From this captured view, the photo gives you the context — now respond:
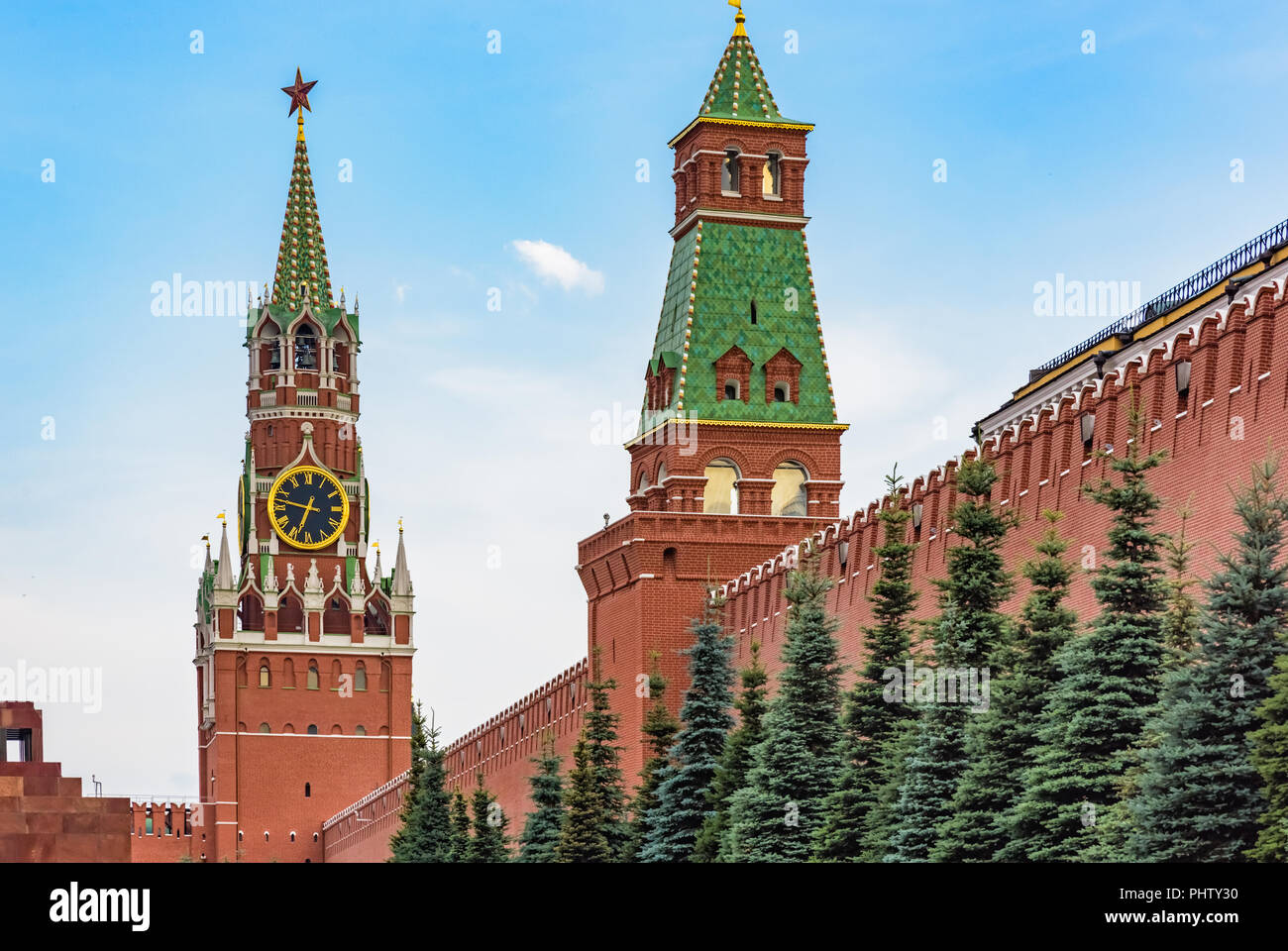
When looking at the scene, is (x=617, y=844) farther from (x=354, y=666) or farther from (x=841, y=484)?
(x=354, y=666)

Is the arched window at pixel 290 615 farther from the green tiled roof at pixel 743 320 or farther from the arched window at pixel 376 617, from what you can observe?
the green tiled roof at pixel 743 320

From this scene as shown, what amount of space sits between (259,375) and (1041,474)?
72.5 metres

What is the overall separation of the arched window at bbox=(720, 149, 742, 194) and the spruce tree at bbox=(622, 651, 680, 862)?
38.1 ft

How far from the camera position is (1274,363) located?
92.2 ft

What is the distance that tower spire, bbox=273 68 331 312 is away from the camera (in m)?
103

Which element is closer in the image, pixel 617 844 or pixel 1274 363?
pixel 1274 363

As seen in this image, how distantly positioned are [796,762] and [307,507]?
7146cm

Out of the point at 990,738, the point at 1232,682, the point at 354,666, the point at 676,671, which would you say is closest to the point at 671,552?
the point at 676,671

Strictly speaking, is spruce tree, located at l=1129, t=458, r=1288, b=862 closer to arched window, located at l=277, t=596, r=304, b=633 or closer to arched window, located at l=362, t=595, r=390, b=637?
arched window, located at l=277, t=596, r=304, b=633

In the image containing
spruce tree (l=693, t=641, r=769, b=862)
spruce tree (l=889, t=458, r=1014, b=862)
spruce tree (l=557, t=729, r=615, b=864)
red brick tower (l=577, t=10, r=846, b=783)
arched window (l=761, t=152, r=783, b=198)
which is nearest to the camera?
spruce tree (l=889, t=458, r=1014, b=862)

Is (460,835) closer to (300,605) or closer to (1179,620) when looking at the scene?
(1179,620)

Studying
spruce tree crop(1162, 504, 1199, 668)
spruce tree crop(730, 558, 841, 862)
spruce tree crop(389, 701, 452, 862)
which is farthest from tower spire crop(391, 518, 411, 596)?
spruce tree crop(1162, 504, 1199, 668)

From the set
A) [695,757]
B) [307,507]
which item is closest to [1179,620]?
[695,757]
